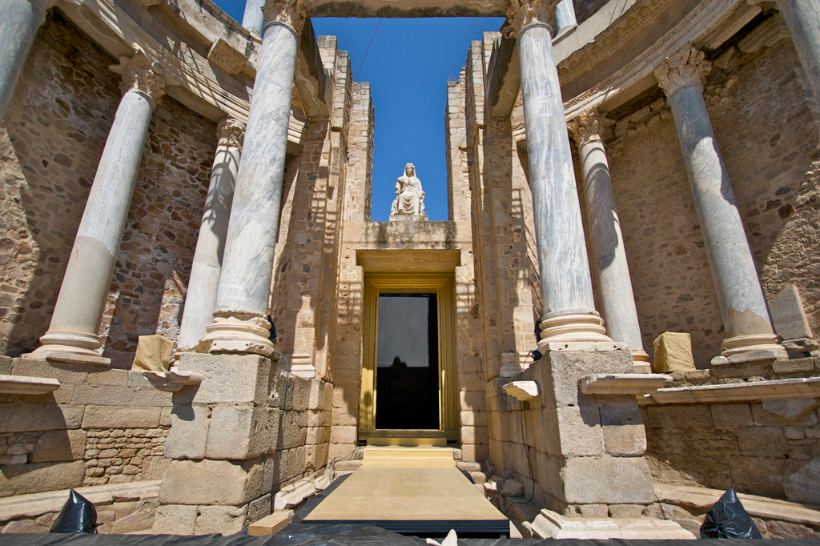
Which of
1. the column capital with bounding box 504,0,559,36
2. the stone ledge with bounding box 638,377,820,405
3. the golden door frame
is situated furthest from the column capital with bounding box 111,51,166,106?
the stone ledge with bounding box 638,377,820,405

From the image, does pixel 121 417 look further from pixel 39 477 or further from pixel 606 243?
pixel 606 243

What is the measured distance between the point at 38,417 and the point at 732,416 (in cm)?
838

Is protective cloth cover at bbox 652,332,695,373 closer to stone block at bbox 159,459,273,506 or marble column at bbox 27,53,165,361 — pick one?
stone block at bbox 159,459,273,506

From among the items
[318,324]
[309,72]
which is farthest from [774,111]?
[318,324]

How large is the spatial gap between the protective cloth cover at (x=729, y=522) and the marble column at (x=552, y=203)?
5.57 feet

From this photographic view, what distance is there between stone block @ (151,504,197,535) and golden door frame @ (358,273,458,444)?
4713 millimetres

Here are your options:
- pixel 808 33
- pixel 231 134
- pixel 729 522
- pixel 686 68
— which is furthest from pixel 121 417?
pixel 686 68

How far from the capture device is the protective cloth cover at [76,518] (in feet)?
10.8

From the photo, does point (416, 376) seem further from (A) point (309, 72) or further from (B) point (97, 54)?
(B) point (97, 54)

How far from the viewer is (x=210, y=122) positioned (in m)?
9.09

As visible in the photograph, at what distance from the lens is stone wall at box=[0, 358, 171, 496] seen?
4.62 meters

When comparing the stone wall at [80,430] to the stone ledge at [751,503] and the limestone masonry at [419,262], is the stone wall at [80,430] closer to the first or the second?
the limestone masonry at [419,262]

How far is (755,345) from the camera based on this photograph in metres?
5.73

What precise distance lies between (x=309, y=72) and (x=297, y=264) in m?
3.72
